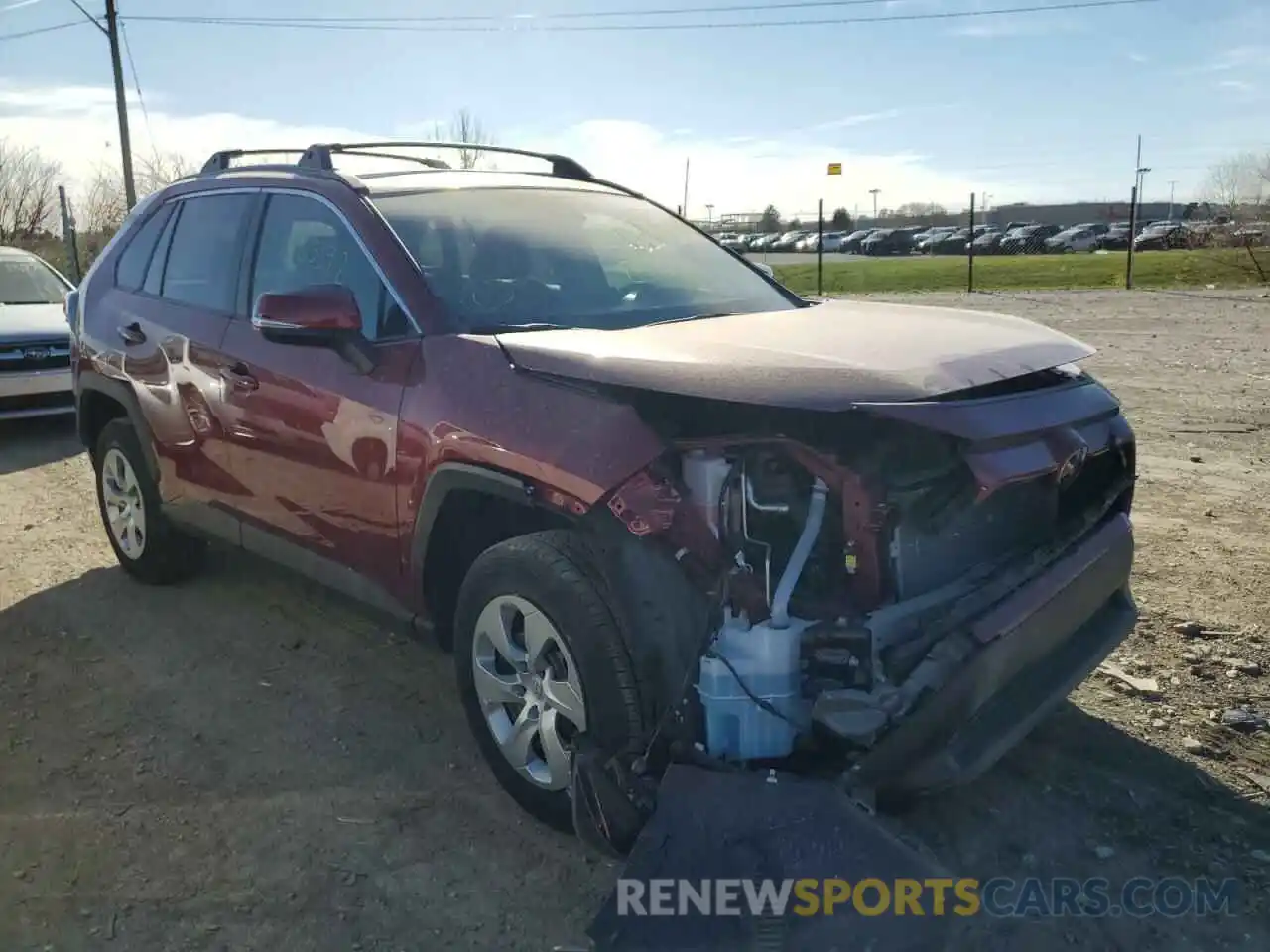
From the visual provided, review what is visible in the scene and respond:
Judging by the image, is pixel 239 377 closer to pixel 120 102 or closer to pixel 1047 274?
pixel 120 102

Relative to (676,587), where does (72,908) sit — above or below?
below

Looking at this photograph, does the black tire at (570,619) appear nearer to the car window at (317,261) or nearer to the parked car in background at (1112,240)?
the car window at (317,261)

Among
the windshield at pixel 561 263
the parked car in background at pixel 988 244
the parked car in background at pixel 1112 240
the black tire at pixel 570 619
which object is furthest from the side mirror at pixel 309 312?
the parked car in background at pixel 1112 240

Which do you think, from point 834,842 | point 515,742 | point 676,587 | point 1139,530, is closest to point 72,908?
point 515,742

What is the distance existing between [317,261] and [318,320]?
72 centimetres

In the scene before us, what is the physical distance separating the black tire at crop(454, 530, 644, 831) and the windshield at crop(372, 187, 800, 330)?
32.8 inches

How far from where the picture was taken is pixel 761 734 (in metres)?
2.63

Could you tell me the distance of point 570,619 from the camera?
2.75 m

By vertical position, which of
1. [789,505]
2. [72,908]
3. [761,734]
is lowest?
[72,908]

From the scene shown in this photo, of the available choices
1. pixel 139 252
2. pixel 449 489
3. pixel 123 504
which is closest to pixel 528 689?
pixel 449 489

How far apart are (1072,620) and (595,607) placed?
1404mm

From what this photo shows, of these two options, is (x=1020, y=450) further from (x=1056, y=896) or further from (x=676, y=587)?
(x=1056, y=896)

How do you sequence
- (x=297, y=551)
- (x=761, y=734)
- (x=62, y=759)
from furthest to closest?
(x=297, y=551) < (x=62, y=759) < (x=761, y=734)

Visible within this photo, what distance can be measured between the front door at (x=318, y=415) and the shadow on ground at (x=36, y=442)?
5.03 m
